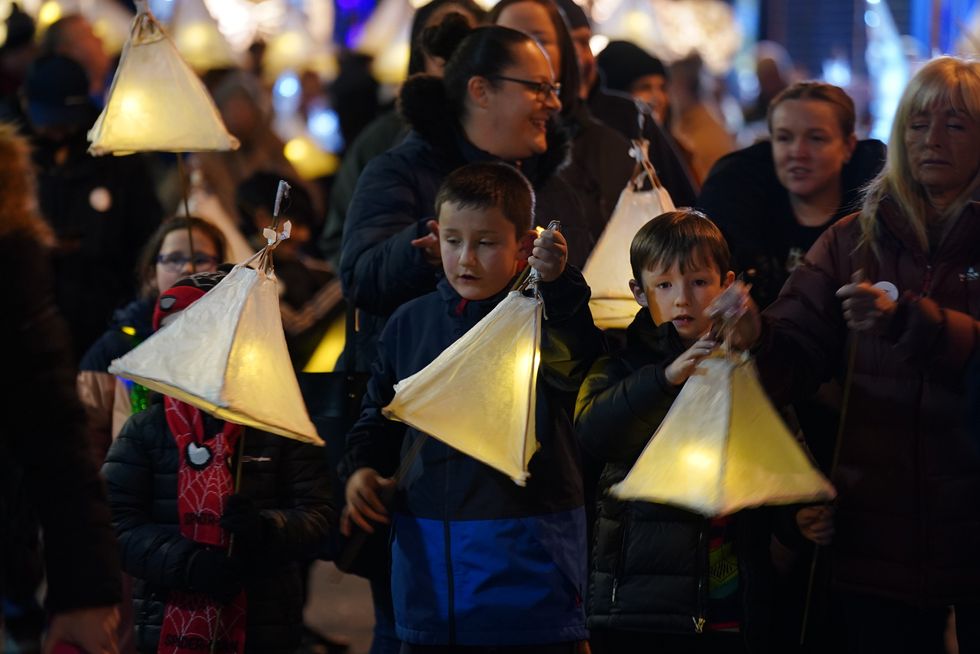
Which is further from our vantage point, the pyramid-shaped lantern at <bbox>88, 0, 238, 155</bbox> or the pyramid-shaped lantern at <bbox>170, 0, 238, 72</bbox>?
the pyramid-shaped lantern at <bbox>170, 0, 238, 72</bbox>

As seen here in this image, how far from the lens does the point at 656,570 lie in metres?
4.59

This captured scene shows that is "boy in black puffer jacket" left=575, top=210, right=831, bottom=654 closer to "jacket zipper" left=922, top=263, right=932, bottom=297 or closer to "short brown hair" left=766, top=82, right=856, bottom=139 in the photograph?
"jacket zipper" left=922, top=263, right=932, bottom=297

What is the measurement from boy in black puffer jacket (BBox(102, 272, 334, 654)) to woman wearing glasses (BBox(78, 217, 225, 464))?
0.89 m

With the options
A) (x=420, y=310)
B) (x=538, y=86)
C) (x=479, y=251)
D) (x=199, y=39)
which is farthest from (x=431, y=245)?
(x=199, y=39)

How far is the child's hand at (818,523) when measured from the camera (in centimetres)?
465

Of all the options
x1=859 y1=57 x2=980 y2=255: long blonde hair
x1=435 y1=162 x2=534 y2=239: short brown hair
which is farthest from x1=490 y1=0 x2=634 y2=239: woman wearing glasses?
x1=859 y1=57 x2=980 y2=255: long blonde hair

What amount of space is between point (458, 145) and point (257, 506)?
144 centimetres

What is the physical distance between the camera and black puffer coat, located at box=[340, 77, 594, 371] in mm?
5555

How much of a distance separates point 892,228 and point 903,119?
34 centimetres

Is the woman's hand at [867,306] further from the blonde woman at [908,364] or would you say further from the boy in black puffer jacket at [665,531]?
the boy in black puffer jacket at [665,531]

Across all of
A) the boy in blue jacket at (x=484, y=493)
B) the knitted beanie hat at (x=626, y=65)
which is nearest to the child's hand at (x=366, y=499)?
the boy in blue jacket at (x=484, y=493)

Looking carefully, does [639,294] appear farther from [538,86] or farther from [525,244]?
[538,86]

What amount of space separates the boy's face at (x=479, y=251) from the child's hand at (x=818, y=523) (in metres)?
1.07

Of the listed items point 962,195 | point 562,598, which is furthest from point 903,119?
point 562,598
